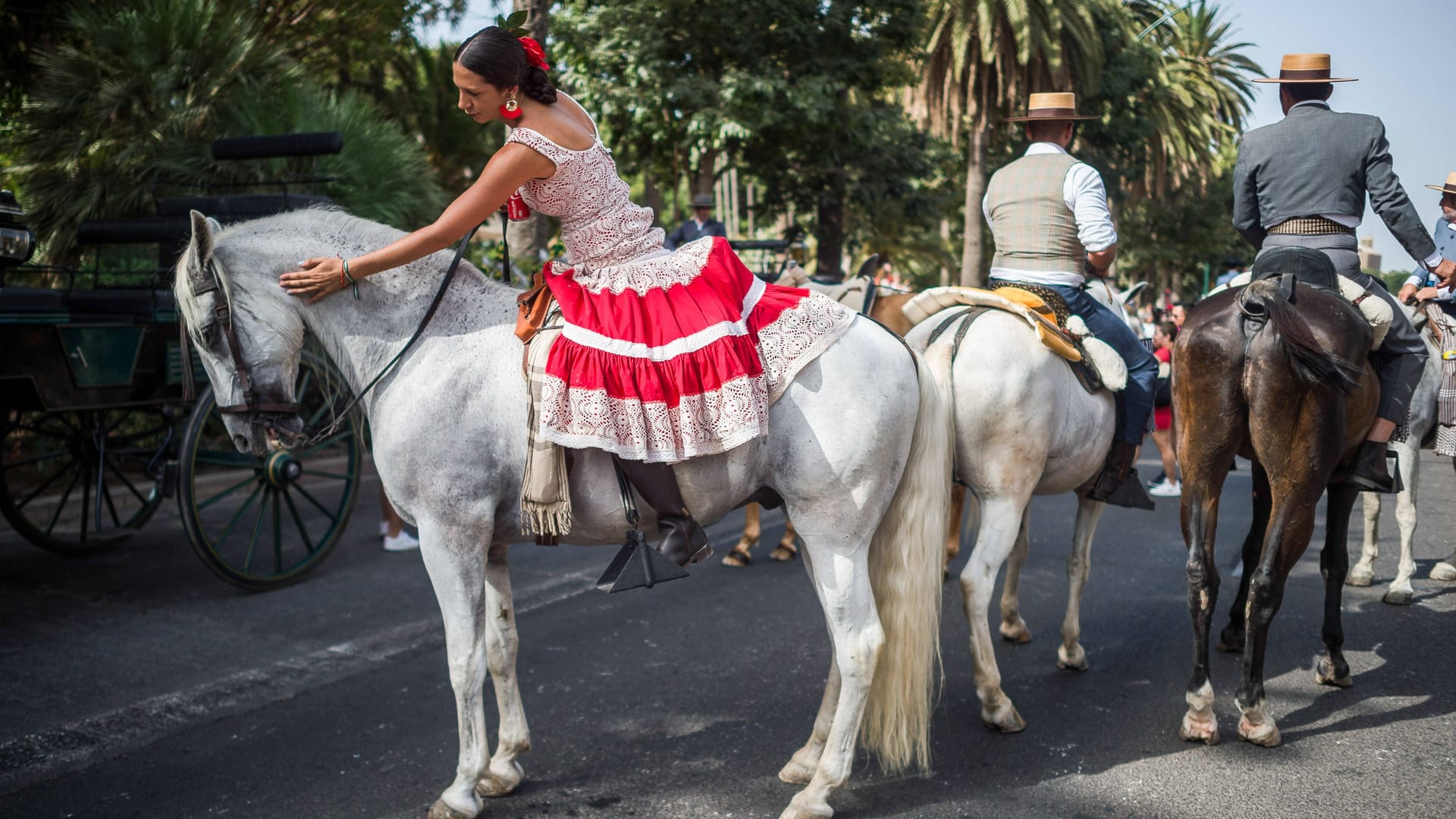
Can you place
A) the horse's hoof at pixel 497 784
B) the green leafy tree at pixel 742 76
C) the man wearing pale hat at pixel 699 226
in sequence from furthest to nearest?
the green leafy tree at pixel 742 76
the man wearing pale hat at pixel 699 226
the horse's hoof at pixel 497 784

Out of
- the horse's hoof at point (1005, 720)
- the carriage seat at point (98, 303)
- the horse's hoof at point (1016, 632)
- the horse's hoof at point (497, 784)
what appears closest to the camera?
the horse's hoof at point (497, 784)

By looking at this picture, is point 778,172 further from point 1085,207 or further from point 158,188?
point 1085,207

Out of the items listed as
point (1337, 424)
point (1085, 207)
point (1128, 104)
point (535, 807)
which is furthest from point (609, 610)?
point (1128, 104)

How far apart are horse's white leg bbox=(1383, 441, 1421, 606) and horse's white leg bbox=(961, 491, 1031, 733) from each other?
299 centimetres

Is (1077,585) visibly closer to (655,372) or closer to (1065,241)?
(1065,241)

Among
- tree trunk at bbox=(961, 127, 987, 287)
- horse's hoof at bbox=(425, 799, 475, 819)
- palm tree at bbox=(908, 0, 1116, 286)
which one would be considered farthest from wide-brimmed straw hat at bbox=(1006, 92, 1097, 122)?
tree trunk at bbox=(961, 127, 987, 287)

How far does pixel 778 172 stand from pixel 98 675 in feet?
41.8

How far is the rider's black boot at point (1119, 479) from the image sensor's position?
4.67 meters

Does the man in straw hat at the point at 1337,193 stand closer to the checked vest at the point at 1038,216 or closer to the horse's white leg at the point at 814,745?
the checked vest at the point at 1038,216

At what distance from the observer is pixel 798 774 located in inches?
144

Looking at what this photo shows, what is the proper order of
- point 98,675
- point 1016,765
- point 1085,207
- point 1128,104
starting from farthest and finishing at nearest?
1. point 1128,104
2. point 98,675
3. point 1085,207
4. point 1016,765

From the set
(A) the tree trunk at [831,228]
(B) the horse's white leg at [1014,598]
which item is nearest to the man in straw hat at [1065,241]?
(B) the horse's white leg at [1014,598]

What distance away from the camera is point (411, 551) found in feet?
23.4

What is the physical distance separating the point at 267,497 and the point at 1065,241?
4349 mm
